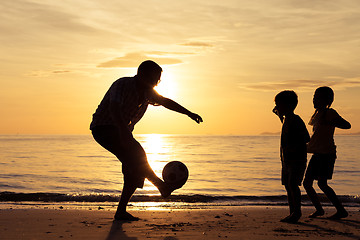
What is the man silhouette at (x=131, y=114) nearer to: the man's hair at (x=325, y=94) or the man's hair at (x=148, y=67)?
the man's hair at (x=148, y=67)

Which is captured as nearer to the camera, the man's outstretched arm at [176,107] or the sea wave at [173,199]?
the man's outstretched arm at [176,107]

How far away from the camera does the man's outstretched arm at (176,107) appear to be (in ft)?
20.5

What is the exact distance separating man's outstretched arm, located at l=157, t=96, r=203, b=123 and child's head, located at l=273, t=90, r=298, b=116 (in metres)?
1.37

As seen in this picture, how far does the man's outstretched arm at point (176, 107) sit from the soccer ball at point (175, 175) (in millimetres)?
800

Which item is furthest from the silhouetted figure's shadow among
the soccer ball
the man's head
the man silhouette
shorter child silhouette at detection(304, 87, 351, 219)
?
shorter child silhouette at detection(304, 87, 351, 219)

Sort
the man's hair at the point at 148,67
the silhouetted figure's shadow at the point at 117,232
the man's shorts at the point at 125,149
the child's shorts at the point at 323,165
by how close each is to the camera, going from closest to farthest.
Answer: the silhouetted figure's shadow at the point at 117,232, the man's shorts at the point at 125,149, the man's hair at the point at 148,67, the child's shorts at the point at 323,165

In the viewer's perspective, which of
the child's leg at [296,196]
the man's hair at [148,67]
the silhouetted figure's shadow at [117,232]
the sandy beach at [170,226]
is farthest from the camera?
the child's leg at [296,196]

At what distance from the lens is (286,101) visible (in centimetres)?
681

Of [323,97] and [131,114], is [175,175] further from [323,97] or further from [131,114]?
[323,97]

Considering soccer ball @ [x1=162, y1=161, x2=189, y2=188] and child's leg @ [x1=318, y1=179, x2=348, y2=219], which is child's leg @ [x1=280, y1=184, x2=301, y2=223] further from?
soccer ball @ [x1=162, y1=161, x2=189, y2=188]

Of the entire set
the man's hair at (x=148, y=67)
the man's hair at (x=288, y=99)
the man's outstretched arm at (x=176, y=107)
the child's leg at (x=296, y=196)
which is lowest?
the child's leg at (x=296, y=196)

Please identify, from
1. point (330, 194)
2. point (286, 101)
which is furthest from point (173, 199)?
point (286, 101)

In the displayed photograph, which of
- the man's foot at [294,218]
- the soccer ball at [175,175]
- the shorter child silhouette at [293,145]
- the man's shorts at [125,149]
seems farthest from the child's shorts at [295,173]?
the man's shorts at [125,149]

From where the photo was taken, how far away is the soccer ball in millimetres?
6426
